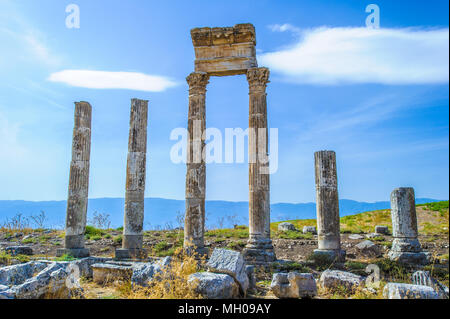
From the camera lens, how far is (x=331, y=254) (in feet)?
44.1

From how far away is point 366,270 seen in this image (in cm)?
1138

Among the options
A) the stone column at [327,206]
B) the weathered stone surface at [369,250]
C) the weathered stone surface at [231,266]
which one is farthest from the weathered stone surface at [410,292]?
the weathered stone surface at [369,250]

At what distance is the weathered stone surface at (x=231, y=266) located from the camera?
27.6ft

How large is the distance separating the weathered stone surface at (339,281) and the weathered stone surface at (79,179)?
405 inches

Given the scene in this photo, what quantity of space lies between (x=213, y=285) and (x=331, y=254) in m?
7.04

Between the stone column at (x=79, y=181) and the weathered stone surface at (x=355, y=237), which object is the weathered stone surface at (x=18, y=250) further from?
the weathered stone surface at (x=355, y=237)

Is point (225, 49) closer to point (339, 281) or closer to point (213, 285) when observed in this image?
point (339, 281)

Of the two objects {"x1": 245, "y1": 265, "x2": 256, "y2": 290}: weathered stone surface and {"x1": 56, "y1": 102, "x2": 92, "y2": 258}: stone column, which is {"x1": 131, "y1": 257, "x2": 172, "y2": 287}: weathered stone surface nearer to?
{"x1": 245, "y1": 265, "x2": 256, "y2": 290}: weathered stone surface

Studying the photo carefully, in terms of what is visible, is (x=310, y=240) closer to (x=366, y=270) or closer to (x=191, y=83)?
(x=366, y=270)

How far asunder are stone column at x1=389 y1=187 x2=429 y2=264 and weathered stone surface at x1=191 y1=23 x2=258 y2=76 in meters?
7.97

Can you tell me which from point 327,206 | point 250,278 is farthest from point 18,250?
point 327,206

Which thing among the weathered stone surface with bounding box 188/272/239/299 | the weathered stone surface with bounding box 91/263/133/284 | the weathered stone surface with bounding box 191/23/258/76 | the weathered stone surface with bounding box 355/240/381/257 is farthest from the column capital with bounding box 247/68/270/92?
the weathered stone surface with bounding box 188/272/239/299
